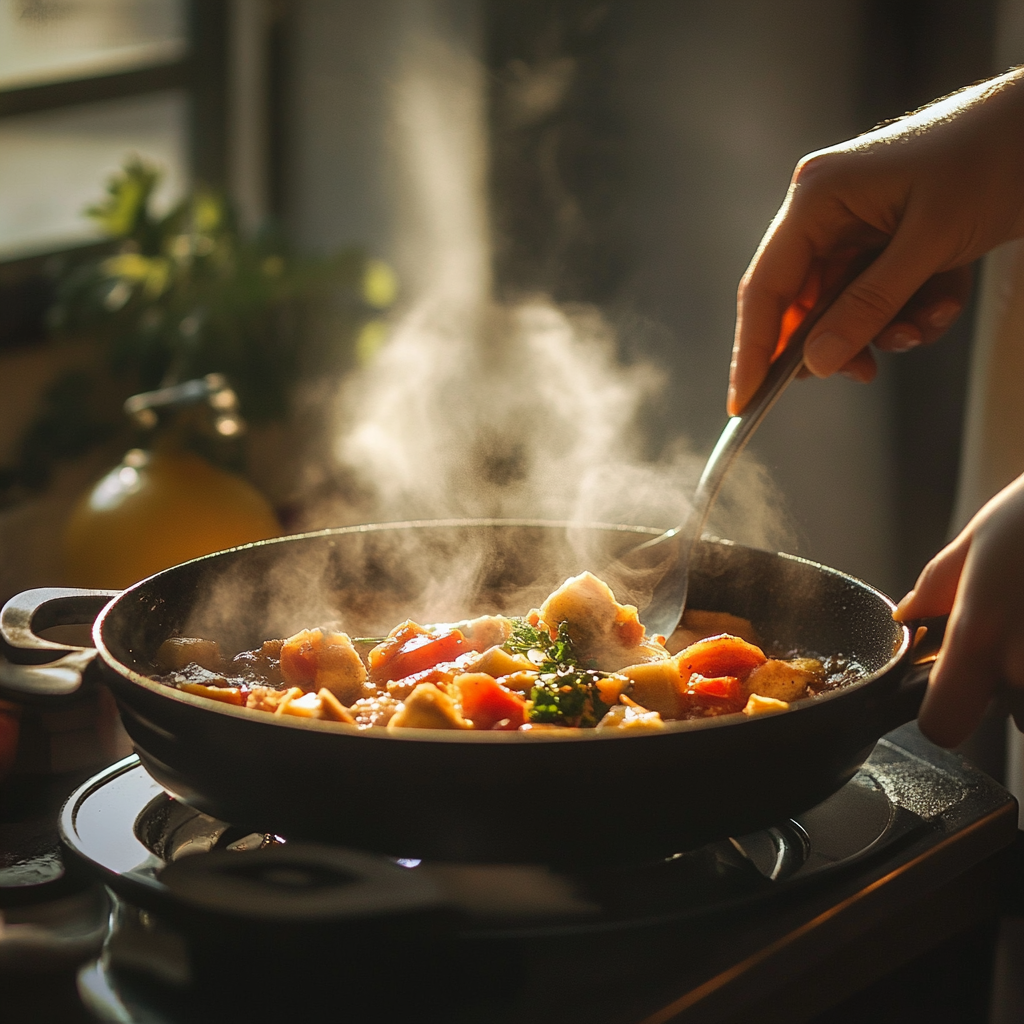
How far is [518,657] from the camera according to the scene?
3.70 ft

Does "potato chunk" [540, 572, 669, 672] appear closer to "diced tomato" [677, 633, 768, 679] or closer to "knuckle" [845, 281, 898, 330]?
"diced tomato" [677, 633, 768, 679]

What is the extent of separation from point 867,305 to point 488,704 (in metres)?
0.70

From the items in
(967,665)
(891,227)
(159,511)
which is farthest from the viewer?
(159,511)

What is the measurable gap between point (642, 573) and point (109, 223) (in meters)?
1.79

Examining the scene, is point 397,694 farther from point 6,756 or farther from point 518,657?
point 6,756

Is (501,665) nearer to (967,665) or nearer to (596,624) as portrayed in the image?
(596,624)

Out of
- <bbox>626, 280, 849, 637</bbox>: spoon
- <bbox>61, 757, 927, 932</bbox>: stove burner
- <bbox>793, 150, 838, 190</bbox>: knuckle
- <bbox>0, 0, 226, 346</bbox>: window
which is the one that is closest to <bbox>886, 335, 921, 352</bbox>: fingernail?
<bbox>626, 280, 849, 637</bbox>: spoon

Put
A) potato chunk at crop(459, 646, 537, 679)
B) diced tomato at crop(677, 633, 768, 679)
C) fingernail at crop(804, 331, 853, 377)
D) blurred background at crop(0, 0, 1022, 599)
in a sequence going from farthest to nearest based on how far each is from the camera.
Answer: blurred background at crop(0, 0, 1022, 599) → fingernail at crop(804, 331, 853, 377) → diced tomato at crop(677, 633, 768, 679) → potato chunk at crop(459, 646, 537, 679)

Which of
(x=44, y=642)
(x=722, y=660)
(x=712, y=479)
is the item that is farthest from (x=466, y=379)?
(x=44, y=642)

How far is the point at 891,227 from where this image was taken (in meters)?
1.30

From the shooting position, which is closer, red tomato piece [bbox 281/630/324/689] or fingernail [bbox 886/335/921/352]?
red tomato piece [bbox 281/630/324/689]

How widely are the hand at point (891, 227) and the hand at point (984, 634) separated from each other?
484mm

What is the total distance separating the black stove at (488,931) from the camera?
0.74 m

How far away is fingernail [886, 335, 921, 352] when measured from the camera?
1.42 meters
